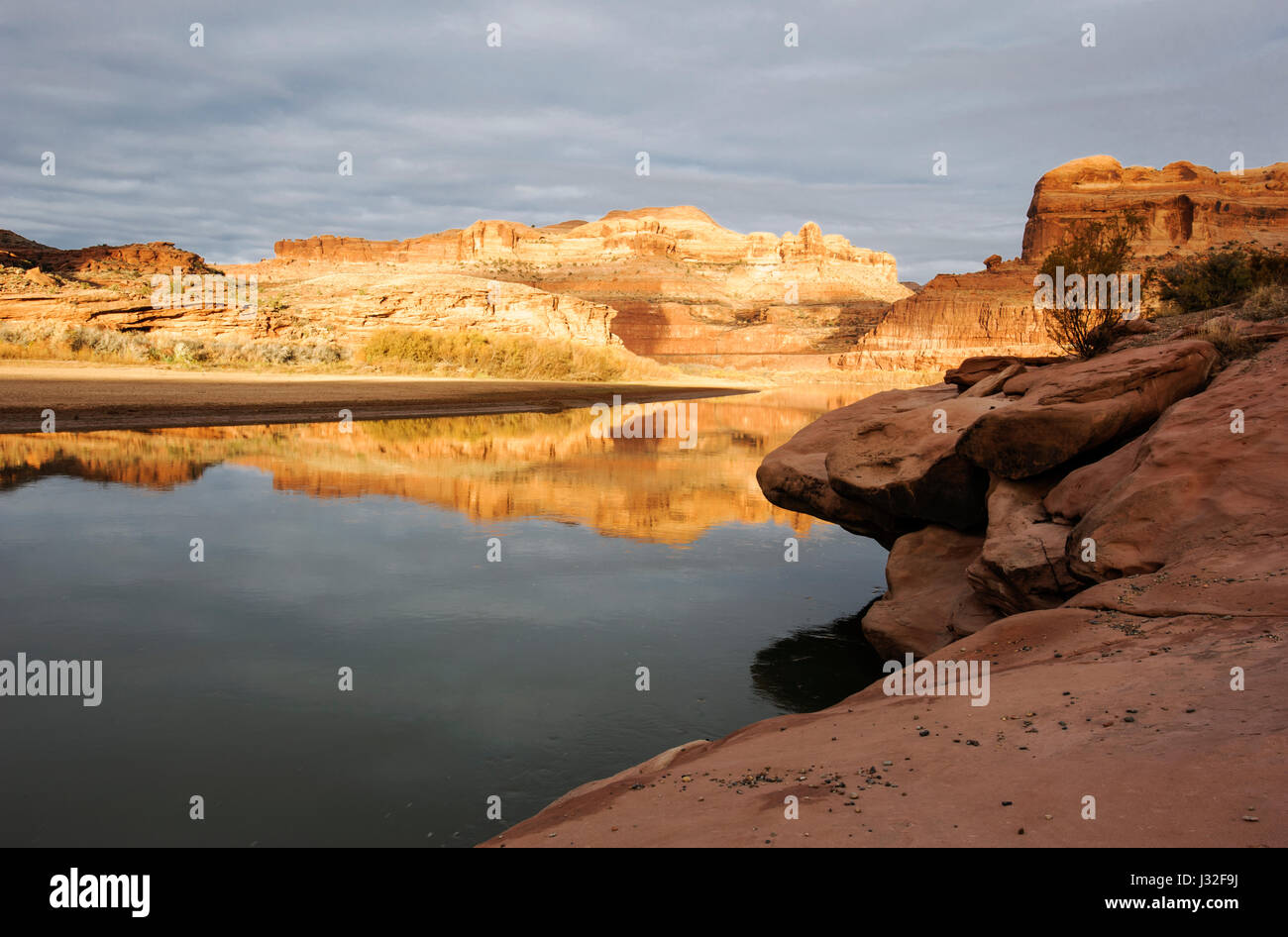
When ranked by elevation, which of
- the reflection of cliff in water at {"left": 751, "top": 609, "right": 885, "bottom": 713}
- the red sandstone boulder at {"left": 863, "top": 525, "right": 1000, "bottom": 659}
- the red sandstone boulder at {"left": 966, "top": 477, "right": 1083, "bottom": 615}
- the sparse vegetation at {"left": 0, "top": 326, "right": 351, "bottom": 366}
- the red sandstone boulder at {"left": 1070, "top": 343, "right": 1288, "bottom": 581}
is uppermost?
the sparse vegetation at {"left": 0, "top": 326, "right": 351, "bottom": 366}

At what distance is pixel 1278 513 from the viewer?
4996mm

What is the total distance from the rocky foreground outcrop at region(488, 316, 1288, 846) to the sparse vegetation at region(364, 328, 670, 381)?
40429mm

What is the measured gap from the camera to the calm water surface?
4793 millimetres

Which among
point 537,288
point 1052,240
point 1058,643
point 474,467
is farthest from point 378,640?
point 1052,240

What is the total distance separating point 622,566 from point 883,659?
3.51m

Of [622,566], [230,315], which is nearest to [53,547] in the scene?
[622,566]

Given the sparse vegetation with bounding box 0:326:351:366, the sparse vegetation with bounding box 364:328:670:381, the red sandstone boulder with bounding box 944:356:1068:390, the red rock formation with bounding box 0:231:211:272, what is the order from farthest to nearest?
the red rock formation with bounding box 0:231:211:272, the sparse vegetation with bounding box 364:328:670:381, the sparse vegetation with bounding box 0:326:351:366, the red sandstone boulder with bounding box 944:356:1068:390

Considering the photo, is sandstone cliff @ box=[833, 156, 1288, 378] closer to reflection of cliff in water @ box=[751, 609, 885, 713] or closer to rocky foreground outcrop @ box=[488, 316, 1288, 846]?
rocky foreground outcrop @ box=[488, 316, 1288, 846]

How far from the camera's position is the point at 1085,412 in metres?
6.97

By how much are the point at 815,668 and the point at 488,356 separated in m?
44.4
